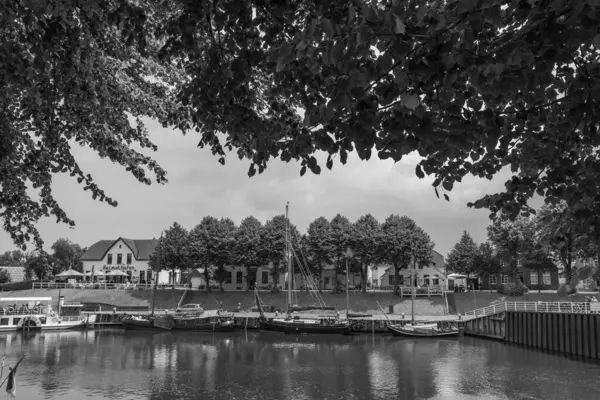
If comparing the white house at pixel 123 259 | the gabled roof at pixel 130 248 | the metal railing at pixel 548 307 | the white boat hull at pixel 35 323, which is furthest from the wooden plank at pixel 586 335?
the gabled roof at pixel 130 248

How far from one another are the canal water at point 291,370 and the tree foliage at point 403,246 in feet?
60.1

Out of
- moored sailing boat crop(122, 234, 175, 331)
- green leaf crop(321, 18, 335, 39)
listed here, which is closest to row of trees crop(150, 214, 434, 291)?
moored sailing boat crop(122, 234, 175, 331)

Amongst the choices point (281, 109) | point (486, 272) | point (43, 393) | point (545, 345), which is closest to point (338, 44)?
point (281, 109)

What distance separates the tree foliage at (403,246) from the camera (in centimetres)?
5844

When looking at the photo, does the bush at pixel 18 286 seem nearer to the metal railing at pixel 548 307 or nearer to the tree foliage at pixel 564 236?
the metal railing at pixel 548 307

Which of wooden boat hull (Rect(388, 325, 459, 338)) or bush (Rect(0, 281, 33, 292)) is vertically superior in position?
bush (Rect(0, 281, 33, 292))

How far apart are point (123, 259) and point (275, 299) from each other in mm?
30364

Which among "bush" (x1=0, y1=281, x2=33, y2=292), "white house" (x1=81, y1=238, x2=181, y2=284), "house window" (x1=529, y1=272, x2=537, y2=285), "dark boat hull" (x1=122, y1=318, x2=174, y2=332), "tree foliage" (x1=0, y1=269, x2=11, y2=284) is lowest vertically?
"dark boat hull" (x1=122, y1=318, x2=174, y2=332)

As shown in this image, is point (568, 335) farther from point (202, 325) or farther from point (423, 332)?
point (202, 325)

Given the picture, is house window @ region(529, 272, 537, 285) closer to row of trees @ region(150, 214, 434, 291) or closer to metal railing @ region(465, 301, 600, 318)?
row of trees @ region(150, 214, 434, 291)

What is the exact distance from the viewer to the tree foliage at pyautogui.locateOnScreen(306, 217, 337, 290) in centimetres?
6069

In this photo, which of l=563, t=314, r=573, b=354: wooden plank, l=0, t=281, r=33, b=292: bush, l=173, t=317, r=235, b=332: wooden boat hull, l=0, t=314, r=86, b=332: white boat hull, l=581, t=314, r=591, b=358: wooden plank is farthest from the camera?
l=0, t=281, r=33, b=292: bush

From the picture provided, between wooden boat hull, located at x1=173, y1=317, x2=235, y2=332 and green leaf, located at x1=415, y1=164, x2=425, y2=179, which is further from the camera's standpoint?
wooden boat hull, located at x1=173, y1=317, x2=235, y2=332

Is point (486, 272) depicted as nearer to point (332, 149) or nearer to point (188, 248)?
point (188, 248)
